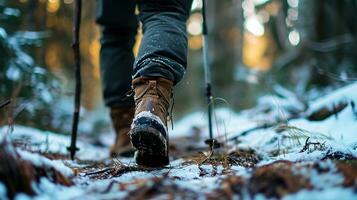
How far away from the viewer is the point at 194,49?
19.5 meters

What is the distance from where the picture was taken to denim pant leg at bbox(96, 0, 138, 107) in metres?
2.50

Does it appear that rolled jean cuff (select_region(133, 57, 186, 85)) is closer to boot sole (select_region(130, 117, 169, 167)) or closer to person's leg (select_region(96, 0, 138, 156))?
boot sole (select_region(130, 117, 169, 167))

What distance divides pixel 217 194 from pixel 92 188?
1.08ft

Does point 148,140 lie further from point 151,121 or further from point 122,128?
point 122,128

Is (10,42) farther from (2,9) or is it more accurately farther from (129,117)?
(129,117)

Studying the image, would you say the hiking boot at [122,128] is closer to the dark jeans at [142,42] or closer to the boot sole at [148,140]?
the dark jeans at [142,42]

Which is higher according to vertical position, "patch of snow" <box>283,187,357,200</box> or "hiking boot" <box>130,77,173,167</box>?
"hiking boot" <box>130,77,173,167</box>

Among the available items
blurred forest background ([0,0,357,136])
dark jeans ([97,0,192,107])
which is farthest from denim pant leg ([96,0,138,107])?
blurred forest background ([0,0,357,136])

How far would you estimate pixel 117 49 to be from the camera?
2588 mm

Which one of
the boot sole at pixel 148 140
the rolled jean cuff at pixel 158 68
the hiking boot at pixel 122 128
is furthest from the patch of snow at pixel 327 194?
the hiking boot at pixel 122 128

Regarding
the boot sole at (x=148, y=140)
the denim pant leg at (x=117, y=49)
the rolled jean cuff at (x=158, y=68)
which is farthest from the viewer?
the denim pant leg at (x=117, y=49)

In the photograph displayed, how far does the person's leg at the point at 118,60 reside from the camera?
98.8 inches

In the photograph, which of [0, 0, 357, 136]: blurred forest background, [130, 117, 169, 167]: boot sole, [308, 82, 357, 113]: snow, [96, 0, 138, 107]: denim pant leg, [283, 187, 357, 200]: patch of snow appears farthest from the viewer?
[0, 0, 357, 136]: blurred forest background

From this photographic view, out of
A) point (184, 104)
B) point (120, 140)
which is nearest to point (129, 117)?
point (120, 140)
